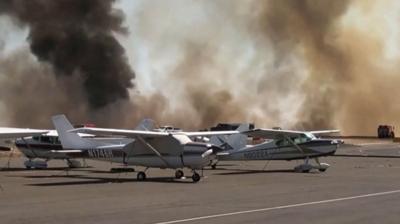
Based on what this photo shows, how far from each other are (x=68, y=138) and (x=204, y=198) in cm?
1370

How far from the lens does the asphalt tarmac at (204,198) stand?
15.1 m

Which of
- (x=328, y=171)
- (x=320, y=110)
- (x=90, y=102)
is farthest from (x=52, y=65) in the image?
(x=328, y=171)

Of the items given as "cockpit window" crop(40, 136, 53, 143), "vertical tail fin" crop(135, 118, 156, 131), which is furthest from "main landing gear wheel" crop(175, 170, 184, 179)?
"cockpit window" crop(40, 136, 53, 143)

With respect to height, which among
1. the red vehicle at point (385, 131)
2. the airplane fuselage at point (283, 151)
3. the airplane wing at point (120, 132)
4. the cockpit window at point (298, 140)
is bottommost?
the airplane fuselage at point (283, 151)

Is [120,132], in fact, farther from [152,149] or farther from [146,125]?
[146,125]

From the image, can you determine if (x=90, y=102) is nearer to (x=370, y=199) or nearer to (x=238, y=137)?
(x=238, y=137)

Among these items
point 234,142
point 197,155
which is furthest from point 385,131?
point 197,155

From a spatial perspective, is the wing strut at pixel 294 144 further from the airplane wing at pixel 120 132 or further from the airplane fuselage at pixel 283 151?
the airplane wing at pixel 120 132

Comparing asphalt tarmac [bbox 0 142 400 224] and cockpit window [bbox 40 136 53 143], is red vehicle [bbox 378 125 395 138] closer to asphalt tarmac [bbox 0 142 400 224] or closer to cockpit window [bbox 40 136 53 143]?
cockpit window [bbox 40 136 53 143]

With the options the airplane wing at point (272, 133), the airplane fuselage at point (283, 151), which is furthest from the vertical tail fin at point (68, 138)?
the airplane wing at point (272, 133)

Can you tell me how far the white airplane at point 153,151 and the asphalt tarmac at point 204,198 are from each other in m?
0.75

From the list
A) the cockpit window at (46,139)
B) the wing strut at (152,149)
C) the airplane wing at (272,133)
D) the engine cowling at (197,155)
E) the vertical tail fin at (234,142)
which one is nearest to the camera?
the engine cowling at (197,155)

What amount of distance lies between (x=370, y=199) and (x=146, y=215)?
6.61 metres

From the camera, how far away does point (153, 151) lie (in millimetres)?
28453
